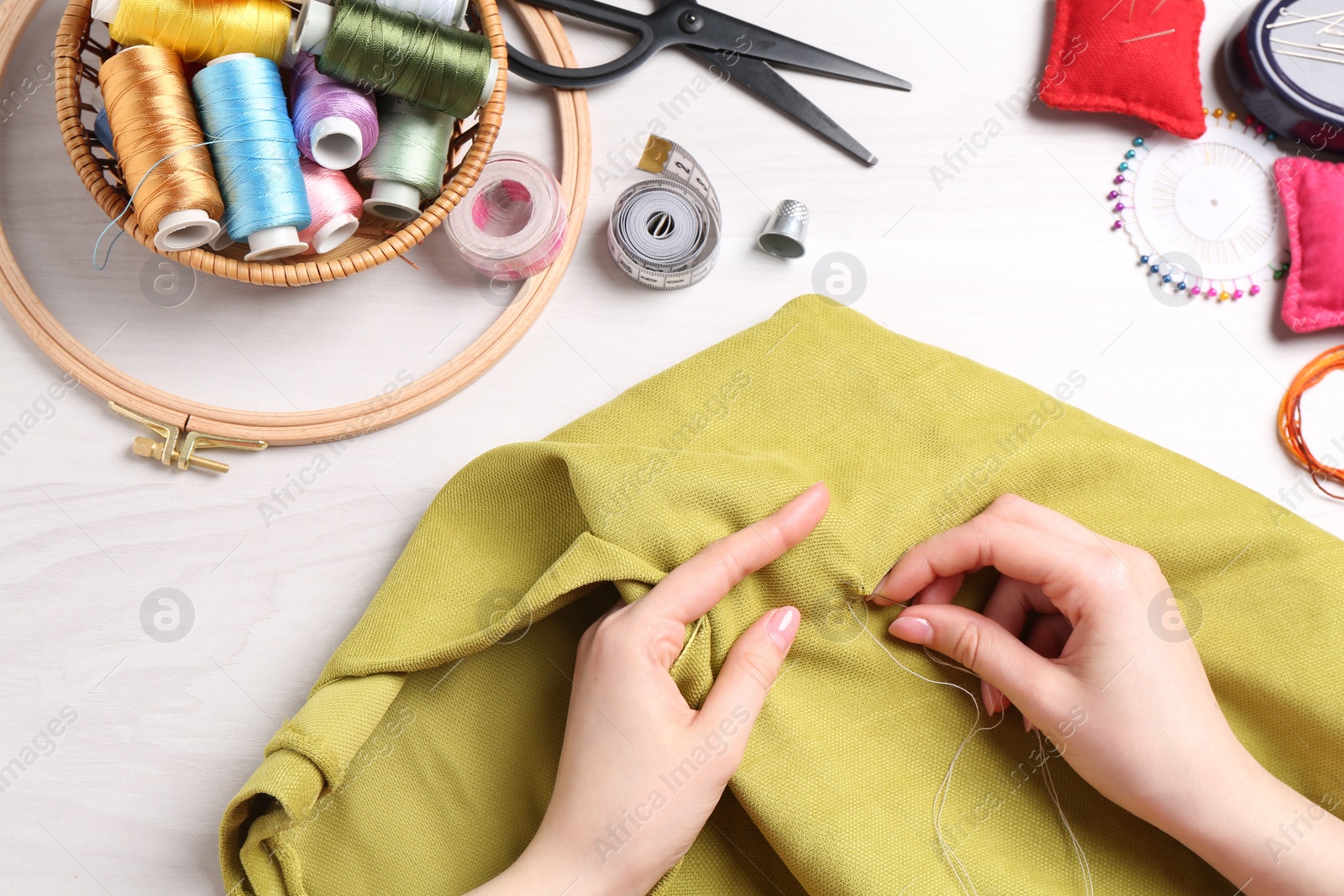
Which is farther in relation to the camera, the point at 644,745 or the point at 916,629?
the point at 916,629

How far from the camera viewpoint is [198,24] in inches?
38.6

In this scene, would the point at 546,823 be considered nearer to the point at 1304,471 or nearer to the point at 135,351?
the point at 135,351

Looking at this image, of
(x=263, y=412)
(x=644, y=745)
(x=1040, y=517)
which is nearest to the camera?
(x=644, y=745)

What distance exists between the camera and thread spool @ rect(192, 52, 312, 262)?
984 millimetres

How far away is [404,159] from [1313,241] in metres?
1.19

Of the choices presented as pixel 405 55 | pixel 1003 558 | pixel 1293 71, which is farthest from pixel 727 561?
pixel 1293 71

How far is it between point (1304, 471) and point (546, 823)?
42.8 inches

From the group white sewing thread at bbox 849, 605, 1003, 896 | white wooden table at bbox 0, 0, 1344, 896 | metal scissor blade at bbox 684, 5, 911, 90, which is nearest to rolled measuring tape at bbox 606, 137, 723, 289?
white wooden table at bbox 0, 0, 1344, 896

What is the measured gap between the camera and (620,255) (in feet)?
3.82

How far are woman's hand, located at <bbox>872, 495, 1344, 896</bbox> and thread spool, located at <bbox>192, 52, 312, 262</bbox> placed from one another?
84 cm

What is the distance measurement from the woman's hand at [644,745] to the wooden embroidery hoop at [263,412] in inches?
16.0

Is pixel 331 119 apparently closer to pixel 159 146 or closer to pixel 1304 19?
pixel 159 146

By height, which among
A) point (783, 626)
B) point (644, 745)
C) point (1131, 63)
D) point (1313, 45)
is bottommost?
point (644, 745)

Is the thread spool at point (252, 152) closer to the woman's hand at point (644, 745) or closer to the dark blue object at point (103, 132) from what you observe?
the dark blue object at point (103, 132)
